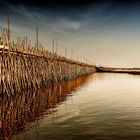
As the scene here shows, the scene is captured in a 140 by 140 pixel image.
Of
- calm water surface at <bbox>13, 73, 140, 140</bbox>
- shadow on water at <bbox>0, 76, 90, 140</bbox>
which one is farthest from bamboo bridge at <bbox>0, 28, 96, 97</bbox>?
calm water surface at <bbox>13, 73, 140, 140</bbox>

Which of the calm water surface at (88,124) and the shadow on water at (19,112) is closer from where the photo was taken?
the calm water surface at (88,124)

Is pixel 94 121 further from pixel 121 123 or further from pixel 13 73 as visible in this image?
pixel 13 73

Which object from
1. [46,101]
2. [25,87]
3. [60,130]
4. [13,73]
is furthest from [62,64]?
[60,130]

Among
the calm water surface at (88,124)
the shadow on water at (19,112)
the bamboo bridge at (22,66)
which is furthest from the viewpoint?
the bamboo bridge at (22,66)

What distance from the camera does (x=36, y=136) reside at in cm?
966

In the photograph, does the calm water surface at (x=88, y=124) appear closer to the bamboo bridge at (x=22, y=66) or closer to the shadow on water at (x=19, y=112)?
the shadow on water at (x=19, y=112)

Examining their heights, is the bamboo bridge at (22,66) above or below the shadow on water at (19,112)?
above

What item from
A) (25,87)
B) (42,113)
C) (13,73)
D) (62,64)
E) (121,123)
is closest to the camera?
(121,123)

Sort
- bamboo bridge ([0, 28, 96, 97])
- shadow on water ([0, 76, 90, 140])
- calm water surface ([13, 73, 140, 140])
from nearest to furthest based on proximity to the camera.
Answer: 1. calm water surface ([13, 73, 140, 140])
2. shadow on water ([0, 76, 90, 140])
3. bamboo bridge ([0, 28, 96, 97])

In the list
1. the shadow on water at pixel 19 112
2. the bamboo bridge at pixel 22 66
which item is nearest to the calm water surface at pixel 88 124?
the shadow on water at pixel 19 112

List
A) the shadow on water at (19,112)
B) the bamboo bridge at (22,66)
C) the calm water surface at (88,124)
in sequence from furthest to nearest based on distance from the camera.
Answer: the bamboo bridge at (22,66) → the shadow on water at (19,112) → the calm water surface at (88,124)

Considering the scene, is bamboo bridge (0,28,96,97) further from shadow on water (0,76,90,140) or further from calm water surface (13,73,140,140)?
calm water surface (13,73,140,140)

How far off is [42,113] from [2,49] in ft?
21.3

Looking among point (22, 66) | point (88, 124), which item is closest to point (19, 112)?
point (88, 124)
